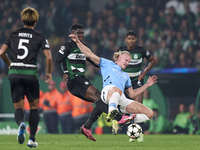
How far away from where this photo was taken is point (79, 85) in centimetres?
858

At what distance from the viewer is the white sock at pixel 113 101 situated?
7445 mm

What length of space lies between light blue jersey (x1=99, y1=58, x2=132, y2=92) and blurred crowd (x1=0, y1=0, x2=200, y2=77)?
6783mm

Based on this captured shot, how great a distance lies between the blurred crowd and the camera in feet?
51.9

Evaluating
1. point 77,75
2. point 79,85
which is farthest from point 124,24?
point 79,85

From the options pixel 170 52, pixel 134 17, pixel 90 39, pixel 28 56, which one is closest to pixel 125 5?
pixel 134 17

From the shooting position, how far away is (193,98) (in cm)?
1371

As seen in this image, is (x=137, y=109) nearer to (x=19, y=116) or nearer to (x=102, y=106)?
(x=102, y=106)

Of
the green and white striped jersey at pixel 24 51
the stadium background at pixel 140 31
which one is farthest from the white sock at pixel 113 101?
the stadium background at pixel 140 31

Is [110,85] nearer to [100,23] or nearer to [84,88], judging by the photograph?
[84,88]

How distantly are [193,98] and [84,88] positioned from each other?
6.13 metres

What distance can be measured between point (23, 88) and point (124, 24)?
38.2 feet

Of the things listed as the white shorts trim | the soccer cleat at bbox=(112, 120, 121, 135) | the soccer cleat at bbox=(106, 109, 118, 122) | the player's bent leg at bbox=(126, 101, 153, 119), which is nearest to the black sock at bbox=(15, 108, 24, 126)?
the soccer cleat at bbox=(106, 109, 118, 122)

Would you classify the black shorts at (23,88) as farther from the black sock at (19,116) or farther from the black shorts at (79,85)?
the black shorts at (79,85)

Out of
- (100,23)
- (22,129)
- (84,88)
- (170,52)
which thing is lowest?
(22,129)
